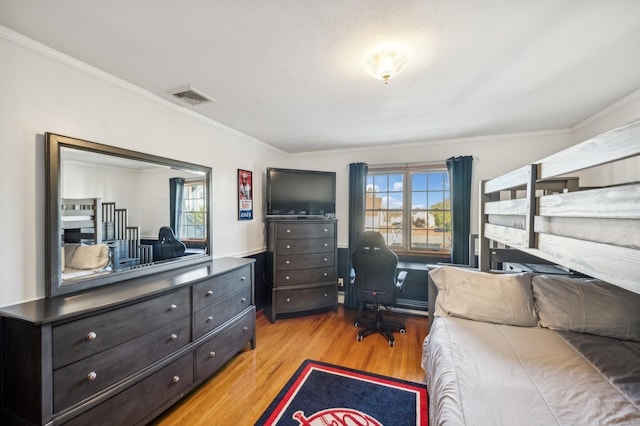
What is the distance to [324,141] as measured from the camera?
3.58 meters

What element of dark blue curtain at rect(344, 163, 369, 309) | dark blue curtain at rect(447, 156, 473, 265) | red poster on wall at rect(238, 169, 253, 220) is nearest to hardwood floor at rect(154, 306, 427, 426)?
dark blue curtain at rect(344, 163, 369, 309)

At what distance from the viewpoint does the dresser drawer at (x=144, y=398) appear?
4.46 feet

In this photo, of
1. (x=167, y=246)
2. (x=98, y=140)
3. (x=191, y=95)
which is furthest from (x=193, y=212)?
(x=191, y=95)

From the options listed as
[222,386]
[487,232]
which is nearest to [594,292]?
[487,232]

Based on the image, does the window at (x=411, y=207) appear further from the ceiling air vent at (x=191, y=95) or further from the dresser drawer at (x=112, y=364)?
the dresser drawer at (x=112, y=364)

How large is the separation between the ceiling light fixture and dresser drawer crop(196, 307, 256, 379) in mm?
2309

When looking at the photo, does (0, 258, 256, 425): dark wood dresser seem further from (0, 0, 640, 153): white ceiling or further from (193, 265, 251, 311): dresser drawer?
(0, 0, 640, 153): white ceiling

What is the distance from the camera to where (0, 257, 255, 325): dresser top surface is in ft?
4.14

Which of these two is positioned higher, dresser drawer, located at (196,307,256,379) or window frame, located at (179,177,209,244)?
window frame, located at (179,177,209,244)

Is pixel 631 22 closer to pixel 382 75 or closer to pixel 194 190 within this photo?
pixel 382 75

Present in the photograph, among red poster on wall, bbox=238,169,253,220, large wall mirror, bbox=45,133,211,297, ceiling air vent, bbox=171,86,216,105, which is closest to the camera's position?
large wall mirror, bbox=45,133,211,297

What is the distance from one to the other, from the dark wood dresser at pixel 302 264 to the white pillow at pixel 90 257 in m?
1.75

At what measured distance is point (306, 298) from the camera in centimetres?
339

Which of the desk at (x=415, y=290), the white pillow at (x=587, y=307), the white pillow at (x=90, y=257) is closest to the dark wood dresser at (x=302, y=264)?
the desk at (x=415, y=290)
